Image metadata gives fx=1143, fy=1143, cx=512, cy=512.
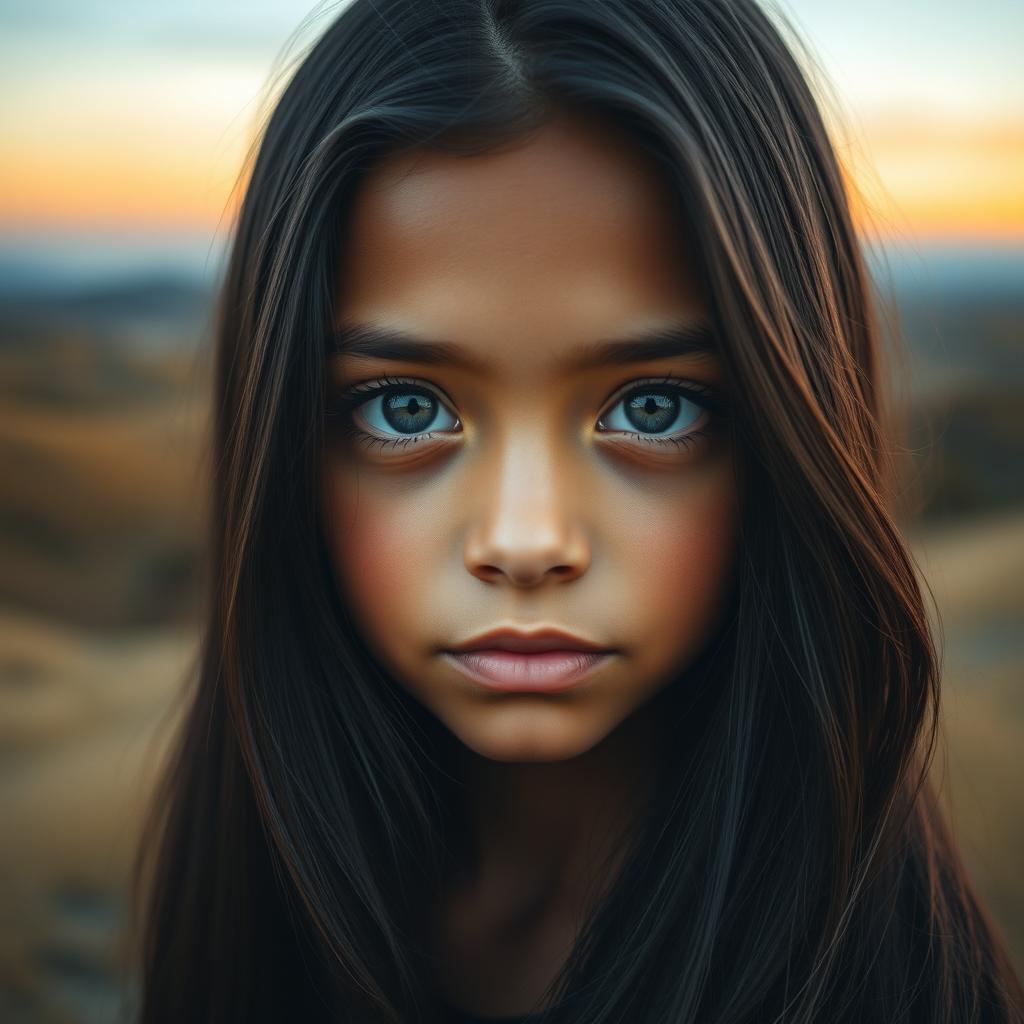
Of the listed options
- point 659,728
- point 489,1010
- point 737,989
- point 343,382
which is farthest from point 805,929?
point 343,382

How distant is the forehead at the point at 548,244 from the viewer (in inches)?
32.2

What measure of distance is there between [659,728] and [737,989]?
241 mm

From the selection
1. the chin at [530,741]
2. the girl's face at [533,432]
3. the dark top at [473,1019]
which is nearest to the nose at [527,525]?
the girl's face at [533,432]

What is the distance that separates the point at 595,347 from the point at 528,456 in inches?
3.6

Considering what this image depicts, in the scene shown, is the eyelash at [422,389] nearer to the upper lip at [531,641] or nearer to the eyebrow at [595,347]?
the eyebrow at [595,347]

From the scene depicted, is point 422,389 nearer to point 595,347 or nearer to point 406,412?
point 406,412

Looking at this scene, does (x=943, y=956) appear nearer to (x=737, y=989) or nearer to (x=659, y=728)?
(x=737, y=989)

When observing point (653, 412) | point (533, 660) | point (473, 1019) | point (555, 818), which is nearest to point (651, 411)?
point (653, 412)

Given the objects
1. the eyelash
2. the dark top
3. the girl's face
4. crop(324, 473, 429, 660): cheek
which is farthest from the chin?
the dark top

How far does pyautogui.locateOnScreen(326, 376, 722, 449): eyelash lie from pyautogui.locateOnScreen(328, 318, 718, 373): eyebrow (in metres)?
0.03

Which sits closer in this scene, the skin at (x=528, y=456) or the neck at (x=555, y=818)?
the skin at (x=528, y=456)

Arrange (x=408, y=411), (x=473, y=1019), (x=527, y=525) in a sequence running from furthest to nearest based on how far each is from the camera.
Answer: (x=473, y=1019) → (x=408, y=411) → (x=527, y=525)

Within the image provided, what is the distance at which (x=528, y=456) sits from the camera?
2.74ft

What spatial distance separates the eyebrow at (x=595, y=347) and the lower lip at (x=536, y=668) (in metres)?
0.22
